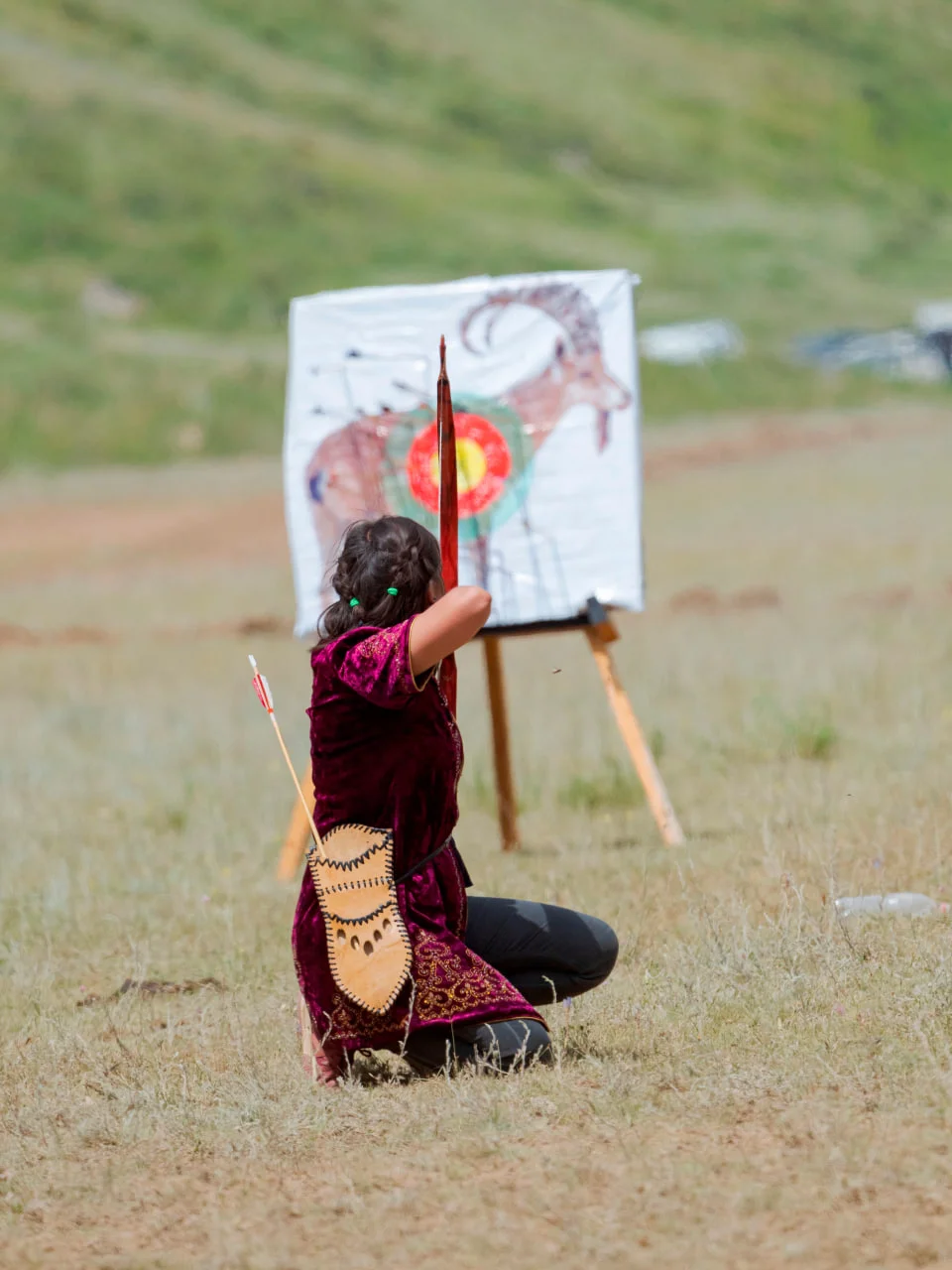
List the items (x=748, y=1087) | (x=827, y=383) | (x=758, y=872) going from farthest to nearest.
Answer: (x=827, y=383) < (x=758, y=872) < (x=748, y=1087)

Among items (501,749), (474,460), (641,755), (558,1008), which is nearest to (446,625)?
(558,1008)

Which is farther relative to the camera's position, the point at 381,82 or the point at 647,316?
the point at 381,82

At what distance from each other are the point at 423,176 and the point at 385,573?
206ft

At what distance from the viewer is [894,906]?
208 inches

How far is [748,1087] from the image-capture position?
12.5ft

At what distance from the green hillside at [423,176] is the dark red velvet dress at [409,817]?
105ft

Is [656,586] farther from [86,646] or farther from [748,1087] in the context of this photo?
[748,1087]

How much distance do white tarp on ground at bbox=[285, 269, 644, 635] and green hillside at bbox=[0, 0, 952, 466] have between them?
29.0 m

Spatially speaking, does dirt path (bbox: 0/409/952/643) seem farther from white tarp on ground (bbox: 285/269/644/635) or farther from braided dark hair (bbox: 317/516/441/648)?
braided dark hair (bbox: 317/516/441/648)

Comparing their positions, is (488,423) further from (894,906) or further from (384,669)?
(384,669)

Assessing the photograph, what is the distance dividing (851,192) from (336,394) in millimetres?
68657

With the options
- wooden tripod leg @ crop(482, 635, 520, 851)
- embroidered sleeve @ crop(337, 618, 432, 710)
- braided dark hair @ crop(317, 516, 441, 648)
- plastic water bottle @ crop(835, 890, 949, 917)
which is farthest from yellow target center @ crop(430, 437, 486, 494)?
embroidered sleeve @ crop(337, 618, 432, 710)

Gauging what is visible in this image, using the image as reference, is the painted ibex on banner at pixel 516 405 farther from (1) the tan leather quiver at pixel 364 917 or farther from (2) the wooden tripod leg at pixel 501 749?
(1) the tan leather quiver at pixel 364 917

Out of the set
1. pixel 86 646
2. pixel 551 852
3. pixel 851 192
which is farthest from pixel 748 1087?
pixel 851 192
